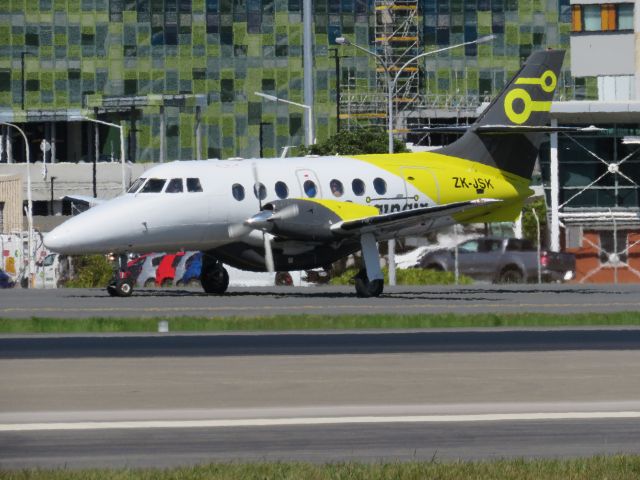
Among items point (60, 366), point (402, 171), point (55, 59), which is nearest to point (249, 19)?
point (55, 59)

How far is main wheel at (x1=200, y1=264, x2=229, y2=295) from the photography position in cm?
4222

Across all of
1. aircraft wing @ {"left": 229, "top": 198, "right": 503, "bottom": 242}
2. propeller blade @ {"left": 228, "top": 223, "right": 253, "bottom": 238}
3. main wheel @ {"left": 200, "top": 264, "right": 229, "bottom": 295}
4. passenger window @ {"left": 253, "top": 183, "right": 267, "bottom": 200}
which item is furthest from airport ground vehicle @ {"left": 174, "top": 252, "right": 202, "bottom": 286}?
aircraft wing @ {"left": 229, "top": 198, "right": 503, "bottom": 242}

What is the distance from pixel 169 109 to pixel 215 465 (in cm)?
12471

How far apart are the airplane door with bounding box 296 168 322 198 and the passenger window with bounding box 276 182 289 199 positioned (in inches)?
15.7

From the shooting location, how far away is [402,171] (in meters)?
42.3

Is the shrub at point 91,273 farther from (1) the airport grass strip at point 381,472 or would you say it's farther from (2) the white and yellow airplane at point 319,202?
(1) the airport grass strip at point 381,472

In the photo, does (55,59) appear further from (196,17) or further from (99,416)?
(99,416)

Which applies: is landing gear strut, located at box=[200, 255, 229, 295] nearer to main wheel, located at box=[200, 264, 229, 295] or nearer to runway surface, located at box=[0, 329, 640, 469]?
main wheel, located at box=[200, 264, 229, 295]

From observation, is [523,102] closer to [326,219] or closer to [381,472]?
[326,219]

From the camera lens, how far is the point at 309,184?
40.8 meters

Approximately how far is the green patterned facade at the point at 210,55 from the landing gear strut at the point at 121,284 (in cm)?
9534

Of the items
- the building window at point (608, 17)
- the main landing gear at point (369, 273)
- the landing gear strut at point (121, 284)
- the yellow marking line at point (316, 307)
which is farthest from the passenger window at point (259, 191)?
the building window at point (608, 17)

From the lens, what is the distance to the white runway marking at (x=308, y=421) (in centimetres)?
1570

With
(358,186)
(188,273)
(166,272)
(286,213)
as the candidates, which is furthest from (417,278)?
(286,213)
